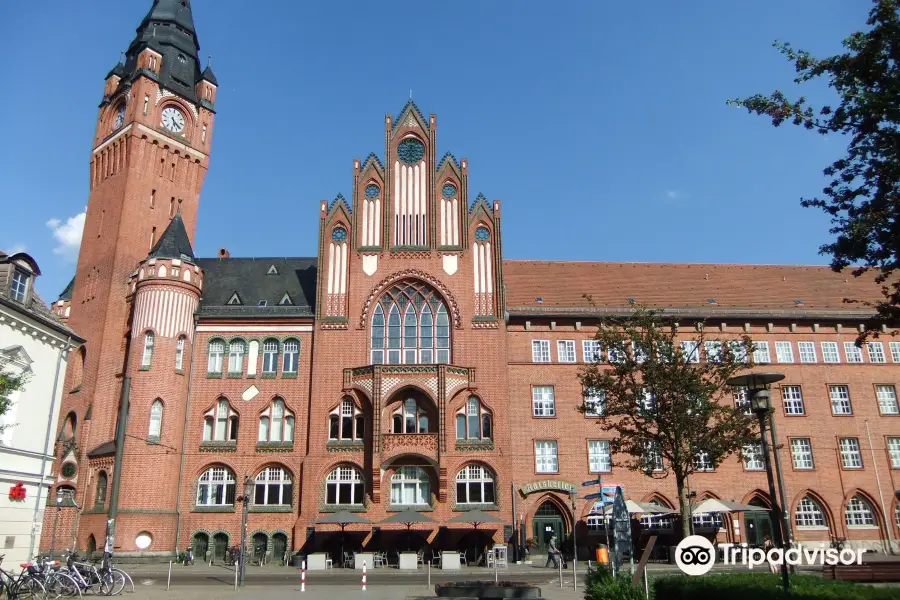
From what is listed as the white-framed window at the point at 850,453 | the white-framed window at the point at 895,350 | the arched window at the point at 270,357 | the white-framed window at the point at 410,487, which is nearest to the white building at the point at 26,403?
the arched window at the point at 270,357

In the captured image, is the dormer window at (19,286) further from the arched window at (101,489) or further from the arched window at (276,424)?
the arched window at (276,424)

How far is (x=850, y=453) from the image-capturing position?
41.5 m

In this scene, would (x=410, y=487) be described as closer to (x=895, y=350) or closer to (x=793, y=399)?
(x=793, y=399)

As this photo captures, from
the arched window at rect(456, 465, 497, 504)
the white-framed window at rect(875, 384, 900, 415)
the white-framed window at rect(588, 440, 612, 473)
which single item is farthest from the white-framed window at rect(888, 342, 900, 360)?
the arched window at rect(456, 465, 497, 504)

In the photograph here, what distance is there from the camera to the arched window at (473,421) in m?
38.8

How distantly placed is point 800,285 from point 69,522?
147 feet

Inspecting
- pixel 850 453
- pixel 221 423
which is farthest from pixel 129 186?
pixel 850 453

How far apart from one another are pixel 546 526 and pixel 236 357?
19.3 m

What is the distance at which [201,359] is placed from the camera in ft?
134

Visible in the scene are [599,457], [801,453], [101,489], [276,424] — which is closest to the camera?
[101,489]

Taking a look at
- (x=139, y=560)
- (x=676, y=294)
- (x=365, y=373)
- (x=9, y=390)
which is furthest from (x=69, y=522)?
(x=676, y=294)

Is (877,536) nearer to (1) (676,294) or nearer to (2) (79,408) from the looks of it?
(1) (676,294)

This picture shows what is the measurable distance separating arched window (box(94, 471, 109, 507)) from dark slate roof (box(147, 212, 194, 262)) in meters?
12.1

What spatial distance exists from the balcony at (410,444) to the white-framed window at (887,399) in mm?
26316
